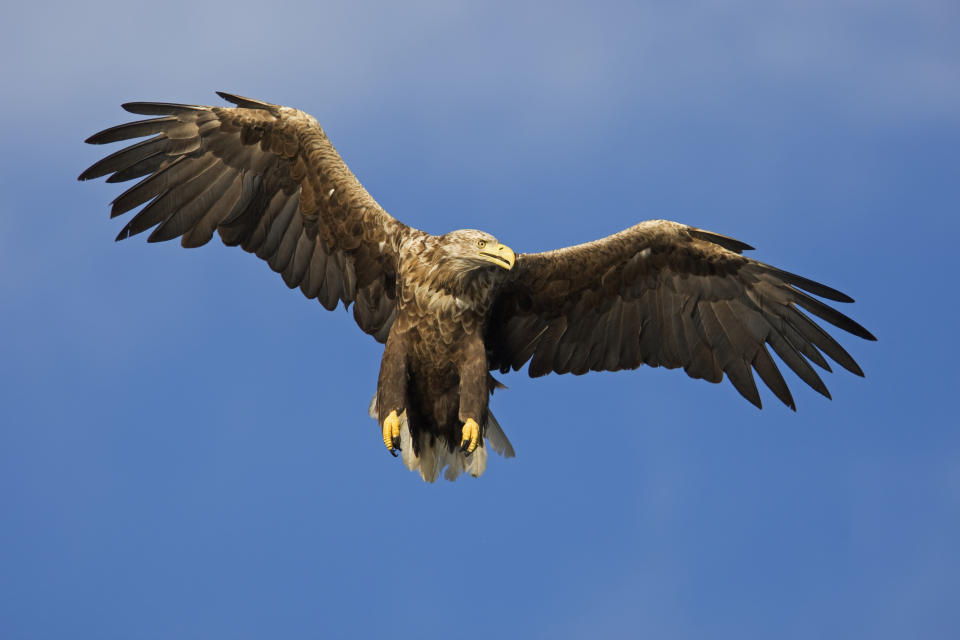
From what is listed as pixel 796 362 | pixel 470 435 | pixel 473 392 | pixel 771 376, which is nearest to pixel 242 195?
pixel 473 392

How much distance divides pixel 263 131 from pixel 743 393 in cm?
441

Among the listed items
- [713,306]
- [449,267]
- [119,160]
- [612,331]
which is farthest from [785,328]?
[119,160]

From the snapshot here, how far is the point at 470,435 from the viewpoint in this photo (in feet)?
29.0

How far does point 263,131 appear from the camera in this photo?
983 cm

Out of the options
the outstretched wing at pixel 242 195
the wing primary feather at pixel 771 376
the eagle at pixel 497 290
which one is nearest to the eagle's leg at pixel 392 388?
the eagle at pixel 497 290

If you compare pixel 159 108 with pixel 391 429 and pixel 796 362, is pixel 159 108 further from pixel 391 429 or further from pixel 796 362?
pixel 796 362

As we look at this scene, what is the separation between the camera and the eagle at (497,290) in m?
9.68

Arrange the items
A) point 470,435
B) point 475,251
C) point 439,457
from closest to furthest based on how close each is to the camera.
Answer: point 470,435 → point 475,251 → point 439,457

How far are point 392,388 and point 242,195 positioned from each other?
2193 mm

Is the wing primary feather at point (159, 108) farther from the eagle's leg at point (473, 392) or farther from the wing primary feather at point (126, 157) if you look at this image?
the eagle's leg at point (473, 392)

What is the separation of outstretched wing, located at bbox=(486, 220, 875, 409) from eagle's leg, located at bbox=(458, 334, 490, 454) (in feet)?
2.93

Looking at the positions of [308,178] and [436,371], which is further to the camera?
[308,178]

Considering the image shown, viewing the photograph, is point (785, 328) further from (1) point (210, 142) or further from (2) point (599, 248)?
(1) point (210, 142)

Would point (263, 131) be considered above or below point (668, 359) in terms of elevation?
above
